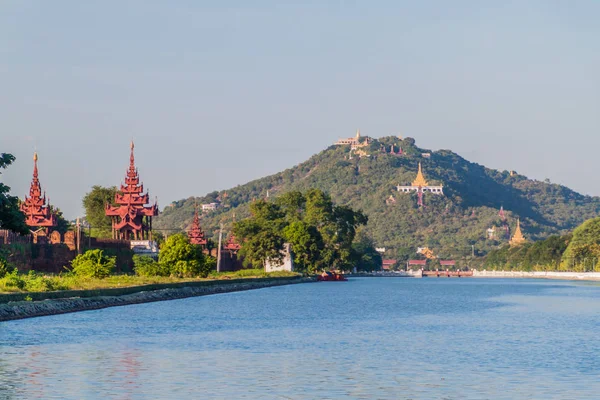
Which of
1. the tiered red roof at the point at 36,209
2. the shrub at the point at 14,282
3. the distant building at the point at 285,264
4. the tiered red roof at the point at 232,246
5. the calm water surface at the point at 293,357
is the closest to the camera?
the calm water surface at the point at 293,357

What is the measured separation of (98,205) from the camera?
606 ft

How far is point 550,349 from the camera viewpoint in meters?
41.1

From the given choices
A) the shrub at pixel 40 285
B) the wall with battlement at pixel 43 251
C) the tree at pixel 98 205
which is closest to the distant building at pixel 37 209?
the wall with battlement at pixel 43 251

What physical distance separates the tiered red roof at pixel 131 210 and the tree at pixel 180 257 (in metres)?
30.7

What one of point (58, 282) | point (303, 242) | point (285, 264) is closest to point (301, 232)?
point (303, 242)

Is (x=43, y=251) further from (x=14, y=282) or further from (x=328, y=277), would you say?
(x=328, y=277)

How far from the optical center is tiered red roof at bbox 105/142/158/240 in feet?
456

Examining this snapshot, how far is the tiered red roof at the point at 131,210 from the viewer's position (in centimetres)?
13900

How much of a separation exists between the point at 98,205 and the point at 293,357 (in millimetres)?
152241

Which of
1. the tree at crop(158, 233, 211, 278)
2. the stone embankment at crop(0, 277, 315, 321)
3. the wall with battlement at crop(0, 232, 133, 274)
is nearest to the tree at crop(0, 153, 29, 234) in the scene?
the stone embankment at crop(0, 277, 315, 321)

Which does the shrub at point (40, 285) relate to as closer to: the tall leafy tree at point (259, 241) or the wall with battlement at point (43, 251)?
the wall with battlement at point (43, 251)

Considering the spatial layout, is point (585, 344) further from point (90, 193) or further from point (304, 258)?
point (90, 193)

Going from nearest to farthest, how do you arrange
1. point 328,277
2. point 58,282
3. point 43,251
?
point 58,282
point 43,251
point 328,277

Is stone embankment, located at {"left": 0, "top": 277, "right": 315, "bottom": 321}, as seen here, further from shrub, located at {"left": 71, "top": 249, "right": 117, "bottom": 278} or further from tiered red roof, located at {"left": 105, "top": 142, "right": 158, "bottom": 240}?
tiered red roof, located at {"left": 105, "top": 142, "right": 158, "bottom": 240}
